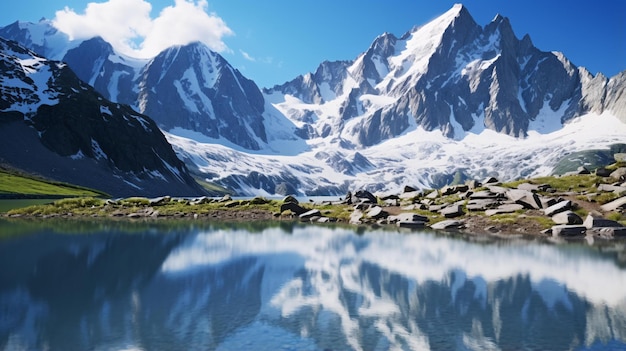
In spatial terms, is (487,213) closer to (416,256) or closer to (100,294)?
(416,256)

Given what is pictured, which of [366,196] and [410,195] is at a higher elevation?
[410,195]

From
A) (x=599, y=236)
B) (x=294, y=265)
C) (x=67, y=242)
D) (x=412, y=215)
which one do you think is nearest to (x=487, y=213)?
(x=412, y=215)

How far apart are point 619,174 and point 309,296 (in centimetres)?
6691

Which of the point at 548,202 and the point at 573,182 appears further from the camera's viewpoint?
the point at 573,182

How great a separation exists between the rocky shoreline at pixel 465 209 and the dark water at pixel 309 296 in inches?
480

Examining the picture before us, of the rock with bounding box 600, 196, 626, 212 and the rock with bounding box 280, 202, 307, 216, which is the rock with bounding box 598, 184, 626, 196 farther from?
the rock with bounding box 280, 202, 307, 216

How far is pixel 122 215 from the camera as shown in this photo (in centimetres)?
7612

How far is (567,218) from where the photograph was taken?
173 feet

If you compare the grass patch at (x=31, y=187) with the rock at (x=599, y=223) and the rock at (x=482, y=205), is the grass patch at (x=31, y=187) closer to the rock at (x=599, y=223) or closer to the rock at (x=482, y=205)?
the rock at (x=482, y=205)

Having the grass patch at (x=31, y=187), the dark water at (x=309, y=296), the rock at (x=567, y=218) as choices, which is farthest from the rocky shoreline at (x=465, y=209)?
the grass patch at (x=31, y=187)

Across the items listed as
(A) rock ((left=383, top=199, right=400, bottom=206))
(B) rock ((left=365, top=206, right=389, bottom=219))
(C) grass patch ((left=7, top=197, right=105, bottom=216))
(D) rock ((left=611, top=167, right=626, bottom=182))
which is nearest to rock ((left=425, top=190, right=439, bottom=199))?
(A) rock ((left=383, top=199, right=400, bottom=206))

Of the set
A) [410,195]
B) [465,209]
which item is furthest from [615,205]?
[410,195]

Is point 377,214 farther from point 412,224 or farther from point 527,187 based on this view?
point 527,187

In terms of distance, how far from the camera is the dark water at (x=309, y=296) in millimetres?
16328
